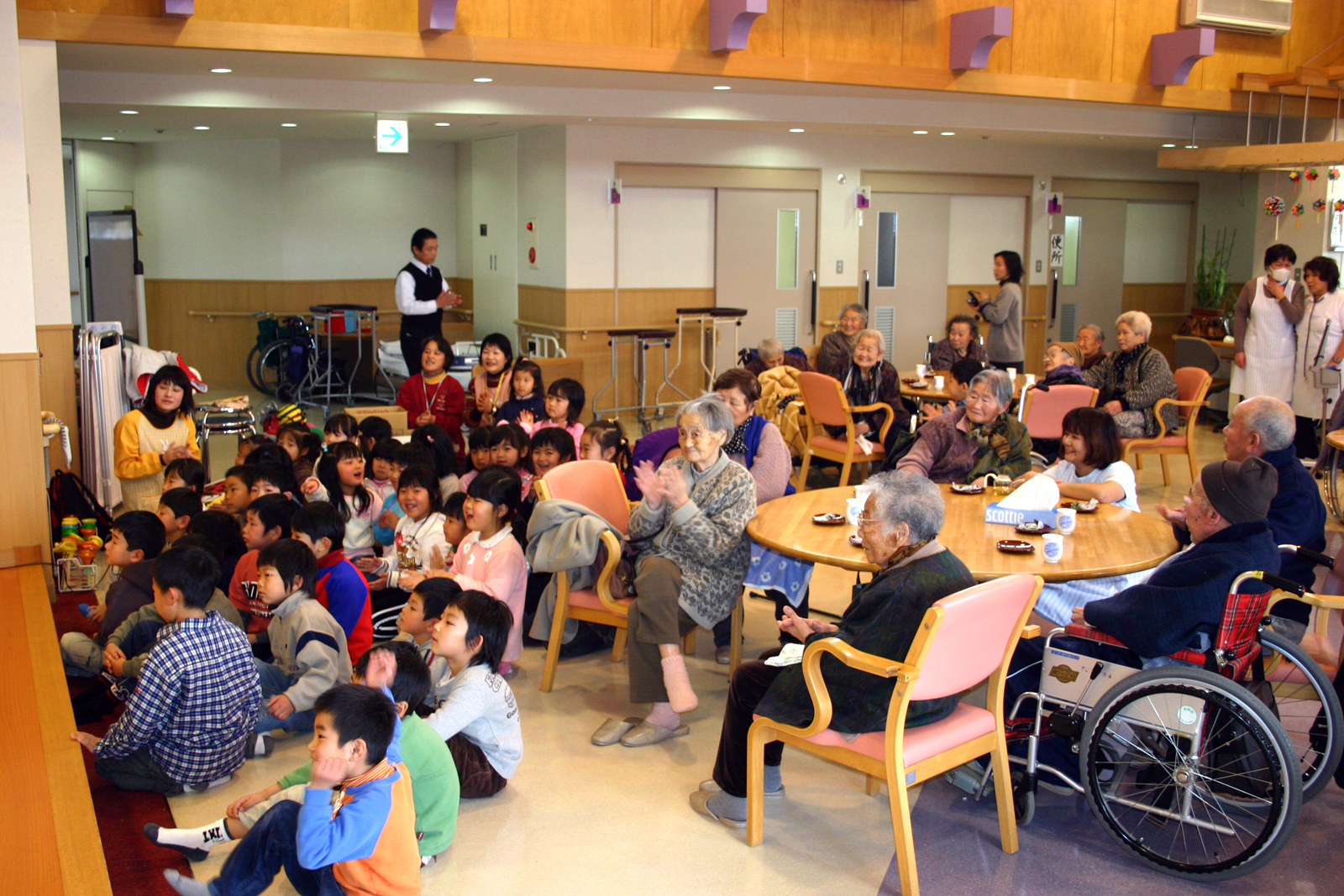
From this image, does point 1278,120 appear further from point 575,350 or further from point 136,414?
point 136,414

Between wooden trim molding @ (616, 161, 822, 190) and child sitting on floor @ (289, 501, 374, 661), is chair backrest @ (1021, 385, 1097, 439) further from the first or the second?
wooden trim molding @ (616, 161, 822, 190)

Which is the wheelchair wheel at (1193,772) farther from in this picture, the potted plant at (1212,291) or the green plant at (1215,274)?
the green plant at (1215,274)

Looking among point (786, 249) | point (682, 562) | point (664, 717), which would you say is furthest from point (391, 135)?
point (664, 717)

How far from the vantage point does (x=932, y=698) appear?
2771 millimetres

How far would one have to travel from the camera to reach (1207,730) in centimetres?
296

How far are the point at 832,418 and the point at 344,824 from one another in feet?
16.3

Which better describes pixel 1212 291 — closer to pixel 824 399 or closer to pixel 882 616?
pixel 824 399

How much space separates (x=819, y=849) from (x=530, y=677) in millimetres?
1590

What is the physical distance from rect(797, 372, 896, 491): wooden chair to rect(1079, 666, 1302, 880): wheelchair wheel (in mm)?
3740

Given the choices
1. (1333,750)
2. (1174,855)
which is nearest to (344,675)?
(1174,855)

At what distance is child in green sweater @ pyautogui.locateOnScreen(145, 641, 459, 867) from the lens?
286cm

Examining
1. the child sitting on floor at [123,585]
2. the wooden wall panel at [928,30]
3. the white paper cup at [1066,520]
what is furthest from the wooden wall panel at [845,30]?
the child sitting on floor at [123,585]

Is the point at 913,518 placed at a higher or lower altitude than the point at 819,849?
higher

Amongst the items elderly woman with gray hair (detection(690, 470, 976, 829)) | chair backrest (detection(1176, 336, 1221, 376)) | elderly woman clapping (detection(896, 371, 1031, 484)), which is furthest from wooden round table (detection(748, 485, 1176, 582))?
chair backrest (detection(1176, 336, 1221, 376))
